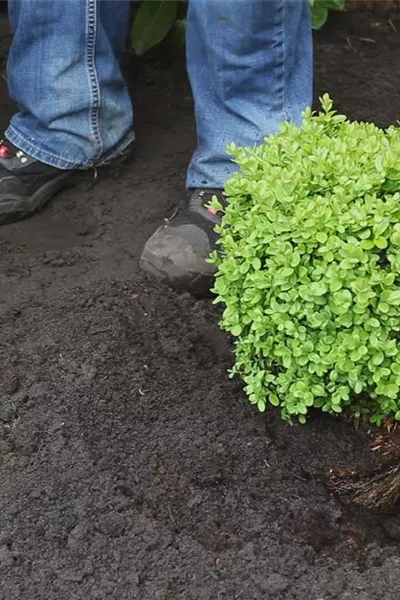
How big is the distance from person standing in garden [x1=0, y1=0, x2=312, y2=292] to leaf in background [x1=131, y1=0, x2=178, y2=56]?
0.41 meters

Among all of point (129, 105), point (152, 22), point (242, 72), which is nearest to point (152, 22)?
point (152, 22)

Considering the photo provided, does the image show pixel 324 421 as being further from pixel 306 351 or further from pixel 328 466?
pixel 306 351

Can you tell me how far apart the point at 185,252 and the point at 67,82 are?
0.66 m

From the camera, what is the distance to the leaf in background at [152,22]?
337 centimetres

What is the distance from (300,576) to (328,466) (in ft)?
0.98

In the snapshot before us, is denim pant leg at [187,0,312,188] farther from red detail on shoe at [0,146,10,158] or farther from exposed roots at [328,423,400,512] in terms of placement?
exposed roots at [328,423,400,512]

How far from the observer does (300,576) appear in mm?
1682

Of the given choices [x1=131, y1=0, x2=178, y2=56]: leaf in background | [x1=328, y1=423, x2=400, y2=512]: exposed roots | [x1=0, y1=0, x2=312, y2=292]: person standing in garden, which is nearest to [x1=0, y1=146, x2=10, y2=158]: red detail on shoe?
[x1=0, y1=0, x2=312, y2=292]: person standing in garden

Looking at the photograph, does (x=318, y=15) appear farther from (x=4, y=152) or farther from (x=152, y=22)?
(x=4, y=152)

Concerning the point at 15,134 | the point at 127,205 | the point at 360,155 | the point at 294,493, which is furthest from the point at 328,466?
the point at 15,134

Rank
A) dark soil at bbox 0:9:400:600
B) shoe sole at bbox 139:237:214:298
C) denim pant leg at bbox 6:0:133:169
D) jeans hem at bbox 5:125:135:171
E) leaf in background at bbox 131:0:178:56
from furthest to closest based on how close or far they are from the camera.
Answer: leaf in background at bbox 131:0:178:56
jeans hem at bbox 5:125:135:171
denim pant leg at bbox 6:0:133:169
shoe sole at bbox 139:237:214:298
dark soil at bbox 0:9:400:600

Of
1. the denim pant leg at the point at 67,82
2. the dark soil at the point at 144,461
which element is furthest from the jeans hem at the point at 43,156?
the dark soil at the point at 144,461

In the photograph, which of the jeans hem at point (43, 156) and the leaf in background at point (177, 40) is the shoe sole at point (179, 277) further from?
the leaf in background at point (177, 40)

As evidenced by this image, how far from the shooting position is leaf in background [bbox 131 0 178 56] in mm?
3369
